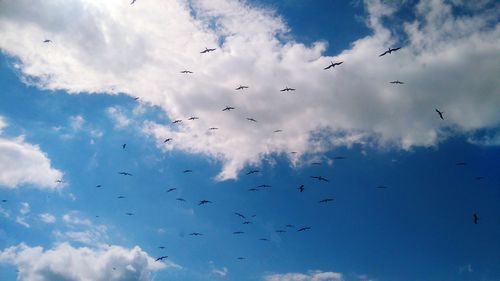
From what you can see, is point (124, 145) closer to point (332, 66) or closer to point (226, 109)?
point (226, 109)

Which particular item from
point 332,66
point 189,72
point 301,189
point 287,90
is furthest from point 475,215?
point 189,72

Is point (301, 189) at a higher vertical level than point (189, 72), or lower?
lower

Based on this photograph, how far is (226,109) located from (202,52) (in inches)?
395

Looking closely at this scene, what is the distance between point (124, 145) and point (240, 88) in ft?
72.3

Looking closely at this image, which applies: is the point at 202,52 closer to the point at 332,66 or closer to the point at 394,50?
the point at 332,66

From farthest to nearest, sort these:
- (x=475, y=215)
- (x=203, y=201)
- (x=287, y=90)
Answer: (x=203, y=201)
(x=287, y=90)
(x=475, y=215)

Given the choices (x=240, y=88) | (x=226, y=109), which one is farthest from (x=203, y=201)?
(x=240, y=88)

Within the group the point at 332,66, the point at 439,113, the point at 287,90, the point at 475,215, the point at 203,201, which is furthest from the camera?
the point at 203,201

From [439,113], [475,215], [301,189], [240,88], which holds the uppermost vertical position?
[240,88]

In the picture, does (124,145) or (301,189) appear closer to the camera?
(301,189)

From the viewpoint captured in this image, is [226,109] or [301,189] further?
A: [226,109]

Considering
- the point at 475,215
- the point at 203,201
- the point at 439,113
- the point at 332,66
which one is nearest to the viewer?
the point at 475,215

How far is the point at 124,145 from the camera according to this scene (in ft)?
197

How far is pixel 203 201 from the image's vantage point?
5456 cm
